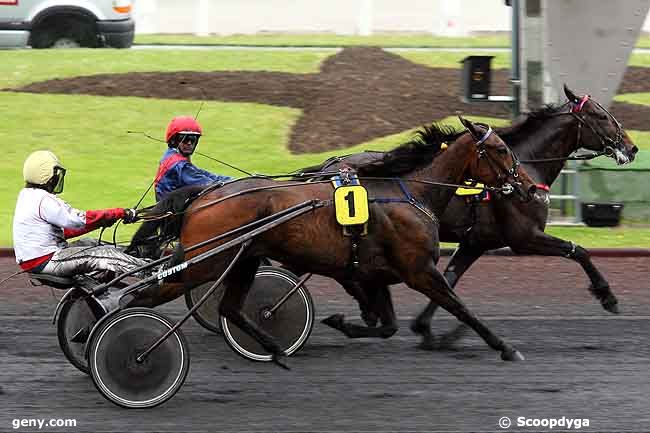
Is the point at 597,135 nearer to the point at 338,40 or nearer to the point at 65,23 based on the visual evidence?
the point at 65,23

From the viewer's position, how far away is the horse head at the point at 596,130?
32.1ft

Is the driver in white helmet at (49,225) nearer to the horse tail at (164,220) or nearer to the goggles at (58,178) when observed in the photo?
the goggles at (58,178)

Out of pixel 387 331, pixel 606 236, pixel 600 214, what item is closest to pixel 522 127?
pixel 387 331

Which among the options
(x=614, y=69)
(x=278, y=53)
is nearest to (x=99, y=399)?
(x=614, y=69)

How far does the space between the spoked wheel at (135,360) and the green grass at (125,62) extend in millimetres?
12428

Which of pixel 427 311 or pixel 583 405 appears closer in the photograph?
pixel 583 405

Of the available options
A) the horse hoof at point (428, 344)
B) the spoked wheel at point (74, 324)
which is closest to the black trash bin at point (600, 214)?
the horse hoof at point (428, 344)

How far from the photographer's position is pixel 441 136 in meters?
8.41

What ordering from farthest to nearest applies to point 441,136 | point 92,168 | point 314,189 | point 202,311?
1. point 92,168
2. point 202,311
3. point 441,136
4. point 314,189

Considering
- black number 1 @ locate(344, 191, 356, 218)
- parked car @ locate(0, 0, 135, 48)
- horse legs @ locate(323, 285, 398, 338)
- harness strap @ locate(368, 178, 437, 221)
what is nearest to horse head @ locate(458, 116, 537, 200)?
harness strap @ locate(368, 178, 437, 221)

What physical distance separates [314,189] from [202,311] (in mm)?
1790

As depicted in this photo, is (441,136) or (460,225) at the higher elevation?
(441,136)

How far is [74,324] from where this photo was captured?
7.91m

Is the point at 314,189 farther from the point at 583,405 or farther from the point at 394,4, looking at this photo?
the point at 394,4
